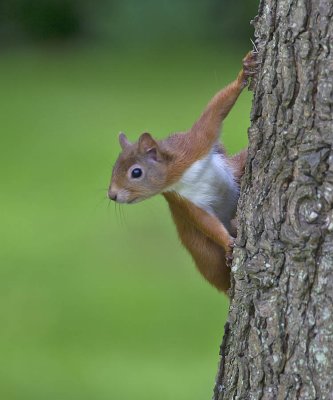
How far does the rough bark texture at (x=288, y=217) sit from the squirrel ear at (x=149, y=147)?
778 mm

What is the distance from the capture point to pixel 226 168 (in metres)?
4.12

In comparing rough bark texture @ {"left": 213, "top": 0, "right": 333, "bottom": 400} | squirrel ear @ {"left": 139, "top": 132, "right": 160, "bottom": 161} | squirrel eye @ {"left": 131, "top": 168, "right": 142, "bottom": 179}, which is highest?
squirrel ear @ {"left": 139, "top": 132, "right": 160, "bottom": 161}

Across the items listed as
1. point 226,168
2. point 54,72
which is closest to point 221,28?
point 54,72

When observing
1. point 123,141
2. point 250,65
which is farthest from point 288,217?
point 123,141

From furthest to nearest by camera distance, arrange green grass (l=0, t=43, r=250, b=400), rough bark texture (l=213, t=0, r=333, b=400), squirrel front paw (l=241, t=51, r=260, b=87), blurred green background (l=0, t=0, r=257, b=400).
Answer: blurred green background (l=0, t=0, r=257, b=400) → green grass (l=0, t=43, r=250, b=400) → squirrel front paw (l=241, t=51, r=260, b=87) → rough bark texture (l=213, t=0, r=333, b=400)

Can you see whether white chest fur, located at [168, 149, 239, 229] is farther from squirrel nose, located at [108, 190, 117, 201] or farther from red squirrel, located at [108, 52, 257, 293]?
squirrel nose, located at [108, 190, 117, 201]

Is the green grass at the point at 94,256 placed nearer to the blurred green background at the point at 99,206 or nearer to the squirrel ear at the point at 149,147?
the blurred green background at the point at 99,206

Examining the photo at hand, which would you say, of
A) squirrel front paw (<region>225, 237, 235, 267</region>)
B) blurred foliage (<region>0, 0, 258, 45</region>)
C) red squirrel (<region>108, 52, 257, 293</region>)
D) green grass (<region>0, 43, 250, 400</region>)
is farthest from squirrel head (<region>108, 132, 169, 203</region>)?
blurred foliage (<region>0, 0, 258, 45</region>)

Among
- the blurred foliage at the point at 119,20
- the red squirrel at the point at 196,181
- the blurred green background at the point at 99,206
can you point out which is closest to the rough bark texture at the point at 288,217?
the red squirrel at the point at 196,181

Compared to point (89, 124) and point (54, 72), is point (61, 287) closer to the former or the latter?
point (89, 124)

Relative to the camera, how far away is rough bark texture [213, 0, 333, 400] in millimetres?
3129

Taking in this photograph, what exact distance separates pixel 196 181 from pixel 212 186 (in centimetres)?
7

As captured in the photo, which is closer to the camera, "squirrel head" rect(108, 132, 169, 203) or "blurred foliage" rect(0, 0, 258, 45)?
"squirrel head" rect(108, 132, 169, 203)

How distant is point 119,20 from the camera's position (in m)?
15.3
